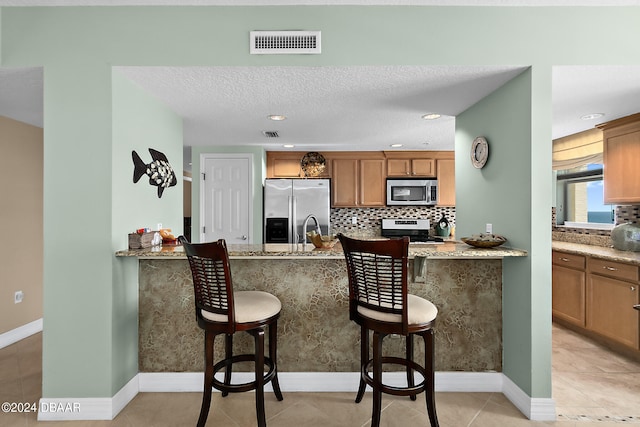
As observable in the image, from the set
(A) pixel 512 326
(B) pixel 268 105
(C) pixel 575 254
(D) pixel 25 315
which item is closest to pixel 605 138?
(C) pixel 575 254

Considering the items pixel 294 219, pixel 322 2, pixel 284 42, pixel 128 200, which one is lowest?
pixel 294 219

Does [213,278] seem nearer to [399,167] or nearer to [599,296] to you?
[599,296]

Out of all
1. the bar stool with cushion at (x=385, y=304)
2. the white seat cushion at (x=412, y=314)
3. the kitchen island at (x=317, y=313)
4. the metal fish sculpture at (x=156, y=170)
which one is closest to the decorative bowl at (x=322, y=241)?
the kitchen island at (x=317, y=313)

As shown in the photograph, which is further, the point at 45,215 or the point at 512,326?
the point at 512,326

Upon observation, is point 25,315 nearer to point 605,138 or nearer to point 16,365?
point 16,365

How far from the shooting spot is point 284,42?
6.70ft

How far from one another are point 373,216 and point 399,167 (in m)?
0.84

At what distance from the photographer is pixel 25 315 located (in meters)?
3.37

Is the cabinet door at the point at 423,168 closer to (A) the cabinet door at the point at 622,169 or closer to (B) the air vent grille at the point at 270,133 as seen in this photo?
(A) the cabinet door at the point at 622,169

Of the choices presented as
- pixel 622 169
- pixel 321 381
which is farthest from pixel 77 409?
pixel 622 169

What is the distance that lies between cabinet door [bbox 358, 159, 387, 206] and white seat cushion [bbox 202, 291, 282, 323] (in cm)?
317

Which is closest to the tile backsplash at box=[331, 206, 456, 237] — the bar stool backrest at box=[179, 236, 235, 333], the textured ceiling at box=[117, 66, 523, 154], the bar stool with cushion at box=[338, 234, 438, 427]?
the textured ceiling at box=[117, 66, 523, 154]

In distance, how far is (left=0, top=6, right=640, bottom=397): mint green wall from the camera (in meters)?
2.05

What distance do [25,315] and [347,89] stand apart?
3.74 meters
